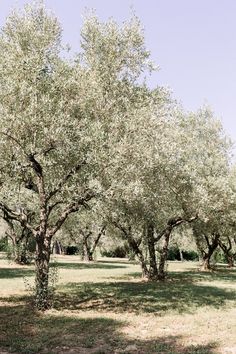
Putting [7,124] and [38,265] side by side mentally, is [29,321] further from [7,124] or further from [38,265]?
[7,124]

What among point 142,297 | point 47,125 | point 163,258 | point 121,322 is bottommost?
point 121,322

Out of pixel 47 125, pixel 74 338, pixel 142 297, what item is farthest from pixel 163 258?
pixel 74 338

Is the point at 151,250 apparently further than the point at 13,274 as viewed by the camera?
No

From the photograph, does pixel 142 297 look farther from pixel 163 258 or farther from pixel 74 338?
pixel 74 338

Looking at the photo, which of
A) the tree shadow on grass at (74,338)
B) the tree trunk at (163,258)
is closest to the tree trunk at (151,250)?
the tree trunk at (163,258)

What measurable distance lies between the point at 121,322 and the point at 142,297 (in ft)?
29.7

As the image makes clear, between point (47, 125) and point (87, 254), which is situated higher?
point (47, 125)

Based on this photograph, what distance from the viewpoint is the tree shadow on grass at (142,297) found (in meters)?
27.1

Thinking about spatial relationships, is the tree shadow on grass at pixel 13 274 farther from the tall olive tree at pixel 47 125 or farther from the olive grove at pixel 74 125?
the tall olive tree at pixel 47 125

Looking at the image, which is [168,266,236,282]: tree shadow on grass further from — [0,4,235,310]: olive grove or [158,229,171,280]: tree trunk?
[0,4,235,310]: olive grove

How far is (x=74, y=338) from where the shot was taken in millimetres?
19250

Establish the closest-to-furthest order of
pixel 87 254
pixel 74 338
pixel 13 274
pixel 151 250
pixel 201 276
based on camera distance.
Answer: pixel 74 338 → pixel 151 250 → pixel 13 274 → pixel 201 276 → pixel 87 254

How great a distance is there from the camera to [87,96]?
27078 mm

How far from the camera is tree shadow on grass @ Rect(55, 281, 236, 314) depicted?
27.1 meters
